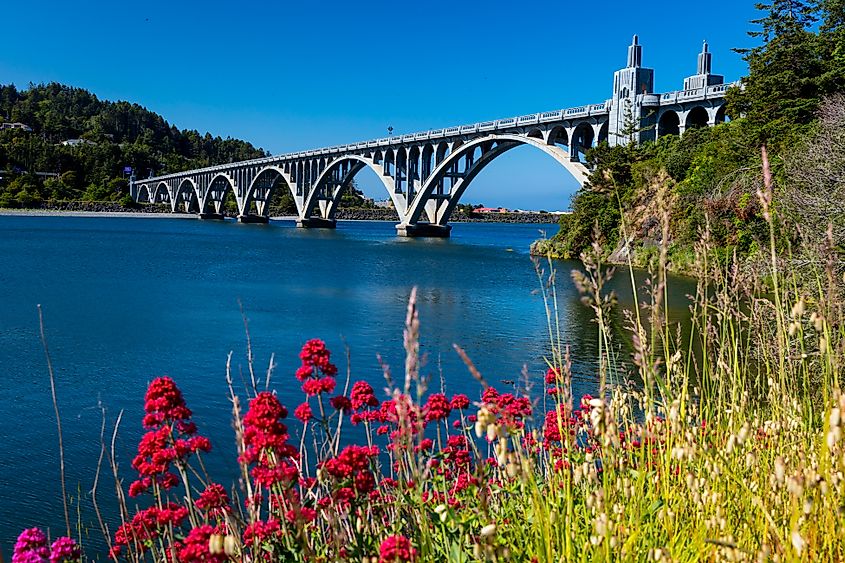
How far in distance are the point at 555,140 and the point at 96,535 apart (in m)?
43.7

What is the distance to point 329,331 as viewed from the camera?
15953 mm

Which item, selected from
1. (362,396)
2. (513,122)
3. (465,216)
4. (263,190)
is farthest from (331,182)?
(465,216)

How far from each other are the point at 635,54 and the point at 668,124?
14.6 ft

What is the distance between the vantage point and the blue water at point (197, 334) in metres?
7.97

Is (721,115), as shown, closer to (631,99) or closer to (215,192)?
(631,99)

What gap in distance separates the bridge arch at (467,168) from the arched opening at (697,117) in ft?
20.0

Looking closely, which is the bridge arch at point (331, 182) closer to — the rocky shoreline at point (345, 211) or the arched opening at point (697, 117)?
the arched opening at point (697, 117)

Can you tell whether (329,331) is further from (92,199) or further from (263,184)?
(92,199)

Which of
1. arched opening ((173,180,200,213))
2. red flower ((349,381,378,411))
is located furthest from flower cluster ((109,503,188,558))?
arched opening ((173,180,200,213))

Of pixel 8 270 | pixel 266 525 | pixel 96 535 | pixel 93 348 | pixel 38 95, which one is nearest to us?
pixel 266 525

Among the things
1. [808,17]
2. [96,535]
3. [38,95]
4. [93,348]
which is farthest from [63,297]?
[38,95]

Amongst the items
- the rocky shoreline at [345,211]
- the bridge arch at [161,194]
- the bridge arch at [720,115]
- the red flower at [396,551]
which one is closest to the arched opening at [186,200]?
the rocky shoreline at [345,211]

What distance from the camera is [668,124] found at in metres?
42.0

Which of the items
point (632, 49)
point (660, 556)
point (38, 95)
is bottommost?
point (660, 556)
